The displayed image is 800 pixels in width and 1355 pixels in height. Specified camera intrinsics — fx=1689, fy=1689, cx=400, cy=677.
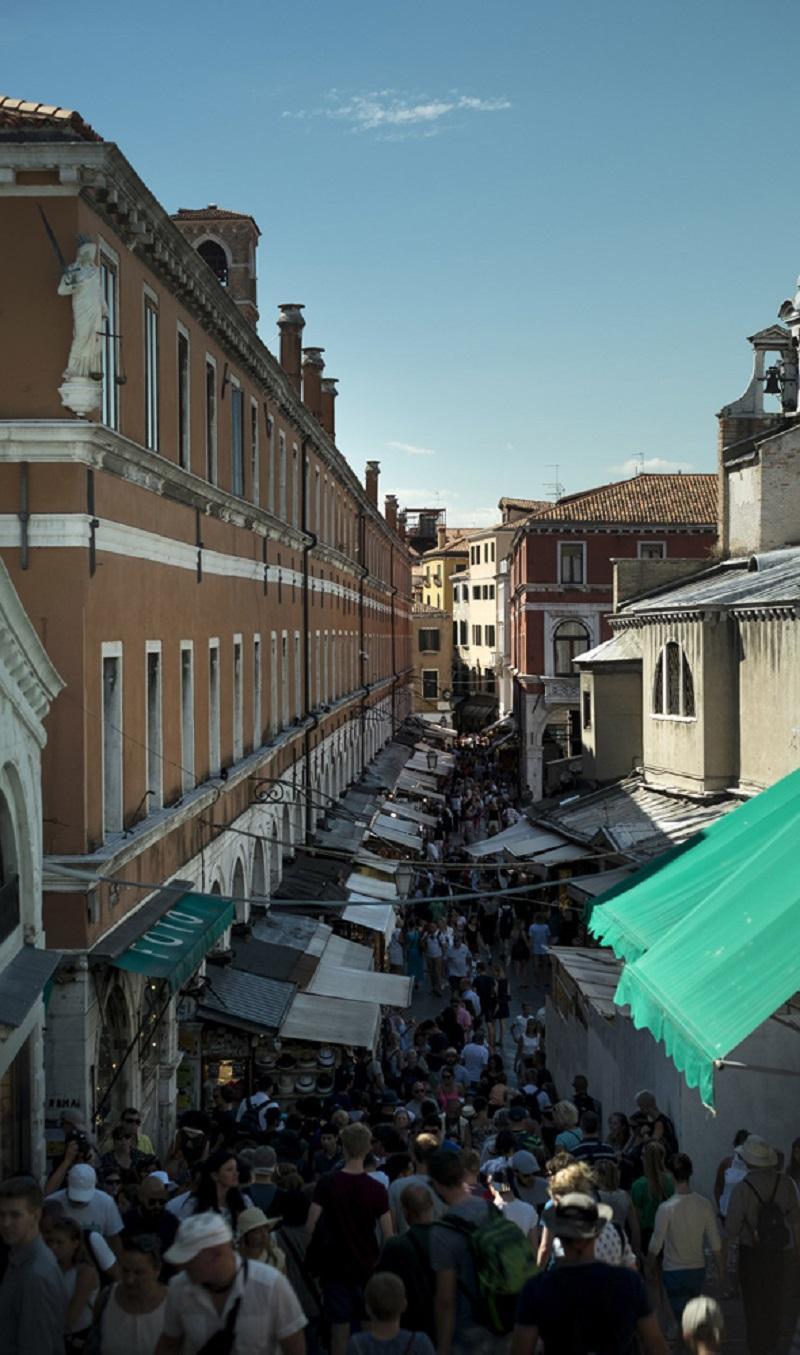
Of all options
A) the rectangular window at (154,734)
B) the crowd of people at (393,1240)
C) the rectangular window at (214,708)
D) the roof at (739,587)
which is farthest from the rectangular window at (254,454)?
the crowd of people at (393,1240)

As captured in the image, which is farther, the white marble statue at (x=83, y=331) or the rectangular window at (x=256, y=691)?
the rectangular window at (x=256, y=691)

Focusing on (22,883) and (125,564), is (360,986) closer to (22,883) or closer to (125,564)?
(125,564)

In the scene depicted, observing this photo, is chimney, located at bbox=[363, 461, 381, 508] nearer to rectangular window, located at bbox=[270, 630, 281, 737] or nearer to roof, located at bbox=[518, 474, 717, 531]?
roof, located at bbox=[518, 474, 717, 531]

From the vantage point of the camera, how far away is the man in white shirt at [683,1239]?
8.99 metres

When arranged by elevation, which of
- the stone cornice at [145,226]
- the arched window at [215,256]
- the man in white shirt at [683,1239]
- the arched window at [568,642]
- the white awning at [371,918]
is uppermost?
the arched window at [215,256]

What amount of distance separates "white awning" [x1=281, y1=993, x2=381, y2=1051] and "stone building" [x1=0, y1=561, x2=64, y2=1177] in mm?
4663

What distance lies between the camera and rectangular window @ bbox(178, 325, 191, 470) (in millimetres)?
17906

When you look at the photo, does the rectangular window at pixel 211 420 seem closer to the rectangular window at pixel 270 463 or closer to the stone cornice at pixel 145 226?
the stone cornice at pixel 145 226

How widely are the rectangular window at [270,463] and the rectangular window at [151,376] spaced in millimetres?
9534

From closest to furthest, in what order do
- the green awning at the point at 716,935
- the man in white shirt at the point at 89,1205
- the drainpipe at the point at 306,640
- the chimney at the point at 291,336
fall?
the man in white shirt at the point at 89,1205
the green awning at the point at 716,935
the drainpipe at the point at 306,640
the chimney at the point at 291,336

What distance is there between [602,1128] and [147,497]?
7.26 meters

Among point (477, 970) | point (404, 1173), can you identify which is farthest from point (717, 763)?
point (404, 1173)

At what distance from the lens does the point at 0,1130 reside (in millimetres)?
11406

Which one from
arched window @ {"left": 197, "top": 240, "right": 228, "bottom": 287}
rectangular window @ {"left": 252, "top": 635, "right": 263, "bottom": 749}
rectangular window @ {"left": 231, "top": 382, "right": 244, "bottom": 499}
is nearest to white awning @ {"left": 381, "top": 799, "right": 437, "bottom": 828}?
rectangular window @ {"left": 252, "top": 635, "right": 263, "bottom": 749}
